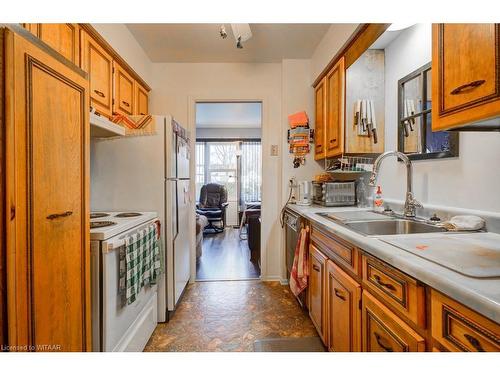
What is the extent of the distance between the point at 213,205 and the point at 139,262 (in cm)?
418

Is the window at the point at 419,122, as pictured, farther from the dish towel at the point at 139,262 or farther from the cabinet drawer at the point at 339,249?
the dish towel at the point at 139,262

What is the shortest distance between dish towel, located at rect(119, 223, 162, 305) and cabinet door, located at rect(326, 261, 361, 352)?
114 centimetres

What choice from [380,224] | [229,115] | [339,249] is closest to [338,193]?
[380,224]

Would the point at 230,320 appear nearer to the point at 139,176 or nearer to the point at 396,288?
the point at 139,176

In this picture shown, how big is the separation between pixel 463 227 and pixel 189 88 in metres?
2.69

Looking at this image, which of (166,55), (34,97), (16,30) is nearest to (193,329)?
(34,97)

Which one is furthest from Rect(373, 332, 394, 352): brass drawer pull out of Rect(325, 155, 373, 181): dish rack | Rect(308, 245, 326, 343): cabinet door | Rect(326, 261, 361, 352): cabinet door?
Rect(325, 155, 373, 181): dish rack

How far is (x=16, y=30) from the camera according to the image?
0.71m

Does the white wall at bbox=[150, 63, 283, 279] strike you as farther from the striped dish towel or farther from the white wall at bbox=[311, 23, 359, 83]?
the striped dish towel

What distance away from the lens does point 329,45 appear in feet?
7.32

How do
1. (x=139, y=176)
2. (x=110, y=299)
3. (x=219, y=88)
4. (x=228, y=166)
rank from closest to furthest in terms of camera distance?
(x=110, y=299), (x=139, y=176), (x=219, y=88), (x=228, y=166)

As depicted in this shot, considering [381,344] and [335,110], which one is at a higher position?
[335,110]

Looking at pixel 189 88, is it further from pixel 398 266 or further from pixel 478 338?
pixel 478 338

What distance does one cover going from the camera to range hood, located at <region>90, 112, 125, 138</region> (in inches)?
56.6
